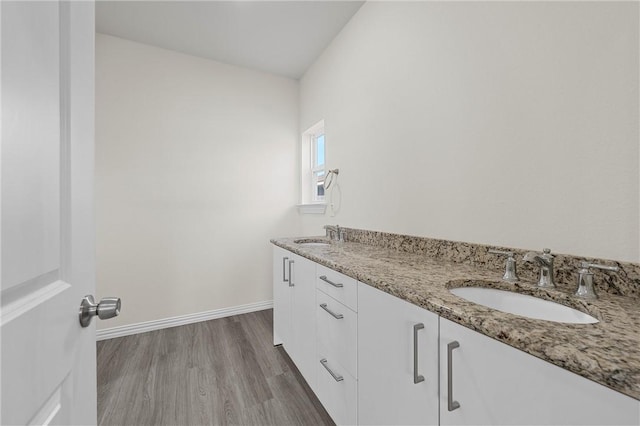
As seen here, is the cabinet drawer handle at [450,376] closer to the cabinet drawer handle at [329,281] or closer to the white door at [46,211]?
the cabinet drawer handle at [329,281]

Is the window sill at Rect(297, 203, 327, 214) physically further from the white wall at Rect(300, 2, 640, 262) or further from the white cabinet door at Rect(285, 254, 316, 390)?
the white cabinet door at Rect(285, 254, 316, 390)

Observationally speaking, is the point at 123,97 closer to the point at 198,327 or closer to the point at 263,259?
the point at 263,259

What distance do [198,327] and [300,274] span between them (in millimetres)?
1541

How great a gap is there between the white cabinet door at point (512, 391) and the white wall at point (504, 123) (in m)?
0.59

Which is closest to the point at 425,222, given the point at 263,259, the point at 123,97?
the point at 263,259

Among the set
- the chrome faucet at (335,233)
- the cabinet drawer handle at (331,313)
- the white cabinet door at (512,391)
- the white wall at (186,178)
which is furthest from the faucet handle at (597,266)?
the white wall at (186,178)

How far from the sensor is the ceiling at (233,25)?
6.71 ft

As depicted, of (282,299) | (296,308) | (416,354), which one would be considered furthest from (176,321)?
(416,354)

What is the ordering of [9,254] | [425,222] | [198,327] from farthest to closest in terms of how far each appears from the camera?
[198,327], [425,222], [9,254]

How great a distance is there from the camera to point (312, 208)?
2.86 metres

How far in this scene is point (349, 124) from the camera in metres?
2.21

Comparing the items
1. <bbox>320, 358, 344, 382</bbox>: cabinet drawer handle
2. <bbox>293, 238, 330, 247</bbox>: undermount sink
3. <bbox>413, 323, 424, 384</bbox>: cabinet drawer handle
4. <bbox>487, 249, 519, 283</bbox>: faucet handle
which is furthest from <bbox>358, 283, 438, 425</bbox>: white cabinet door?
<bbox>293, 238, 330, 247</bbox>: undermount sink

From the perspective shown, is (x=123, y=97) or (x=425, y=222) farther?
(x=123, y=97)

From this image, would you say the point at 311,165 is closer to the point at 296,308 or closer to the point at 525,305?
the point at 296,308
